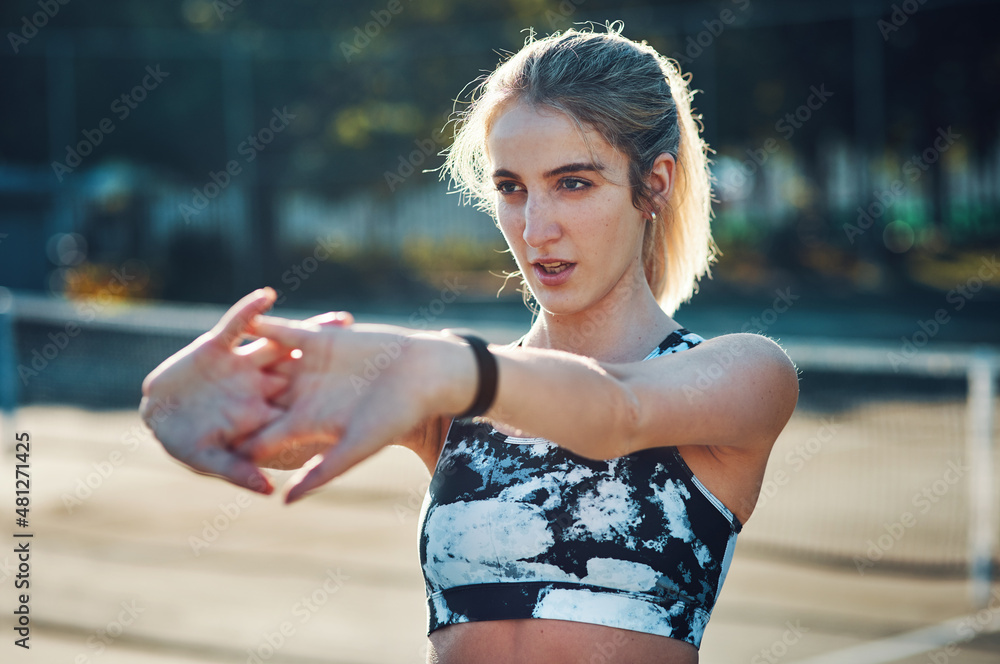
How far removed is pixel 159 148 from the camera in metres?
24.8

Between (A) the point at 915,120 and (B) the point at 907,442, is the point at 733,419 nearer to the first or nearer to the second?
(B) the point at 907,442

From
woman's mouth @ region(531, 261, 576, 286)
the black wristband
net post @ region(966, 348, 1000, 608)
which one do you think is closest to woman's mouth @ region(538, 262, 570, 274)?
woman's mouth @ region(531, 261, 576, 286)

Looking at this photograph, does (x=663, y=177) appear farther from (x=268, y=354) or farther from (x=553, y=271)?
(x=268, y=354)

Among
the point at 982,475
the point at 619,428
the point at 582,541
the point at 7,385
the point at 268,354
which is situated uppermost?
the point at 268,354

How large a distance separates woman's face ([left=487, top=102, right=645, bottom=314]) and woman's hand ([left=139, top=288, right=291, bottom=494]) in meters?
0.74

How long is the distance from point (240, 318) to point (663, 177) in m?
1.13

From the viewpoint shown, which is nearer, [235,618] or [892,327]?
[235,618]

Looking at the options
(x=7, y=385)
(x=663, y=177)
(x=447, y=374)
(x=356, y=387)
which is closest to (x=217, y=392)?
(x=356, y=387)

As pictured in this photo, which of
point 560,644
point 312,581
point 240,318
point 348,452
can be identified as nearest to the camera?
point 348,452

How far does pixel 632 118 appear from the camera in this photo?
2.29 meters

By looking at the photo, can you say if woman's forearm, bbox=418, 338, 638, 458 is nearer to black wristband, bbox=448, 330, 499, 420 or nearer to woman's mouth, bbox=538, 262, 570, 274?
black wristband, bbox=448, 330, 499, 420

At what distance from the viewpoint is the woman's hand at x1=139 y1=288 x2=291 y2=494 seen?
63.5 inches

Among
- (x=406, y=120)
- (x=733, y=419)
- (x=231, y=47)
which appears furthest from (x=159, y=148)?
(x=733, y=419)

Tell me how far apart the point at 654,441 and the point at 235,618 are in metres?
5.31
